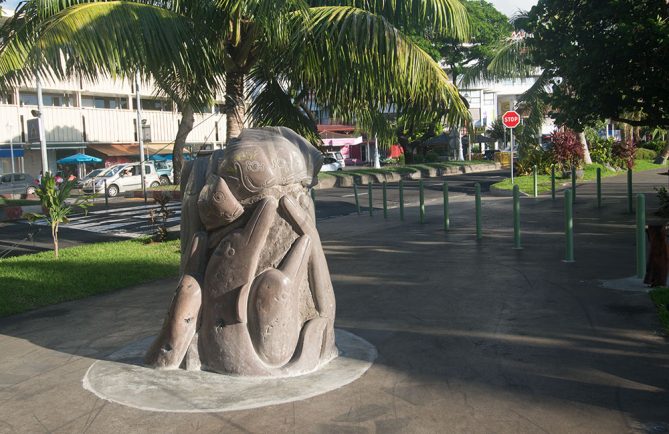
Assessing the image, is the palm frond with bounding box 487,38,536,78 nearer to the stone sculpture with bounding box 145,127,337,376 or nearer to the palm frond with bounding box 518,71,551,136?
the palm frond with bounding box 518,71,551,136

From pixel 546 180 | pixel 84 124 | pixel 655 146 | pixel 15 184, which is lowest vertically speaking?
pixel 546 180

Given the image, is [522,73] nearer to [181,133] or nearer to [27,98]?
[181,133]

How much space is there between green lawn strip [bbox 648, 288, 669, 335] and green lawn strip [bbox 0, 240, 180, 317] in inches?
249

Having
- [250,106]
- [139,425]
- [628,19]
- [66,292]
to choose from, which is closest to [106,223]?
[250,106]

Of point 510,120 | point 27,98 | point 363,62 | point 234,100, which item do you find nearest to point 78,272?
point 234,100

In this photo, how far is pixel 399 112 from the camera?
11781mm

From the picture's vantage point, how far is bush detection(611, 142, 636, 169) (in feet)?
101

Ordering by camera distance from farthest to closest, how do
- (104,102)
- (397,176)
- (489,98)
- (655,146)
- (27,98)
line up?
(489,98), (104,102), (655,146), (27,98), (397,176)

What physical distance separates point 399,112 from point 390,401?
7724 millimetres

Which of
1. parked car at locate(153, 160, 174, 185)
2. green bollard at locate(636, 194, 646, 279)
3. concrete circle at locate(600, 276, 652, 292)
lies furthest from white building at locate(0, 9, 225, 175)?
concrete circle at locate(600, 276, 652, 292)

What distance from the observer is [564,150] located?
25656mm

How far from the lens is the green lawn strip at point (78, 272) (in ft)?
28.6

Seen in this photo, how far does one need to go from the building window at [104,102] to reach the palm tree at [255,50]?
105 ft

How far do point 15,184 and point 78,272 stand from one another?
2373 cm
